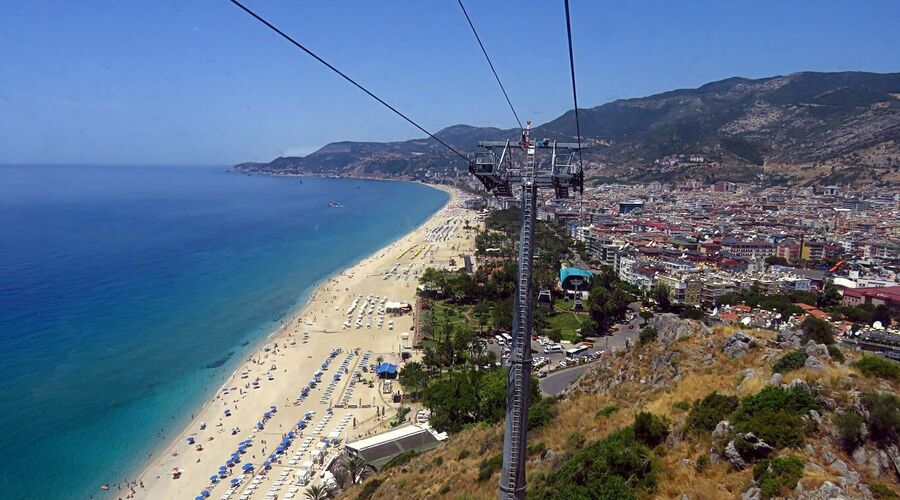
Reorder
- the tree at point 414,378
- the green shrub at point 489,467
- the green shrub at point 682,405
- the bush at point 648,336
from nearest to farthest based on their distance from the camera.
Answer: the green shrub at point 682,405
the green shrub at point 489,467
the bush at point 648,336
the tree at point 414,378

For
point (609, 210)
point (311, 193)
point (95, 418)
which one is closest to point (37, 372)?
point (95, 418)

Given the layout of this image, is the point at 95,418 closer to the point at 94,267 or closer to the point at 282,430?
the point at 282,430

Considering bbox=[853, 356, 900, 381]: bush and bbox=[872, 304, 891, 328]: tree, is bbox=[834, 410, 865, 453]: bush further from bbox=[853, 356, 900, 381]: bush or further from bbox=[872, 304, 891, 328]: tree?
bbox=[872, 304, 891, 328]: tree

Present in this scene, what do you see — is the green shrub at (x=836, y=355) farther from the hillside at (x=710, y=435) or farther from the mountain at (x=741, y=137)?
the mountain at (x=741, y=137)

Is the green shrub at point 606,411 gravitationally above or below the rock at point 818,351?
below

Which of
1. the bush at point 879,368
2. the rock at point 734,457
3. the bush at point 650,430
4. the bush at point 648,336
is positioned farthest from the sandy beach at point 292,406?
the bush at point 879,368

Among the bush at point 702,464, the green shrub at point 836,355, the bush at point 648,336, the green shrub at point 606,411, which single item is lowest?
the green shrub at point 606,411

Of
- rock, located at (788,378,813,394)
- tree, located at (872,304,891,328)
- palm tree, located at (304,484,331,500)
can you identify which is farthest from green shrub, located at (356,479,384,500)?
tree, located at (872,304,891,328)
